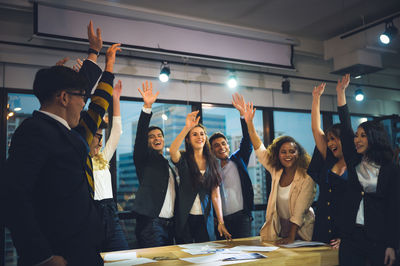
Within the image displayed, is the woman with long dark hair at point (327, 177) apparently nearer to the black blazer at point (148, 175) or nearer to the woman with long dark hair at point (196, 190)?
the woman with long dark hair at point (196, 190)

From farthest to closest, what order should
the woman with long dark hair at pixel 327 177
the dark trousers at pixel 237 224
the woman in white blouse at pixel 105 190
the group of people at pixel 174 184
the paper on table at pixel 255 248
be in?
the dark trousers at pixel 237 224
the woman in white blouse at pixel 105 190
the woman with long dark hair at pixel 327 177
the paper on table at pixel 255 248
the group of people at pixel 174 184

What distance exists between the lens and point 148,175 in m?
3.40

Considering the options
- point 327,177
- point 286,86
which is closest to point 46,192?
point 327,177

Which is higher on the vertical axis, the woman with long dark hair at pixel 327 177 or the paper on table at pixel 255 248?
the woman with long dark hair at pixel 327 177

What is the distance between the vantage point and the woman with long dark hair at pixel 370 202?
2.23 m

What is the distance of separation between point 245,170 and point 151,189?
39.4 inches

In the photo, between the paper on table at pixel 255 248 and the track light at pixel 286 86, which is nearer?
the paper on table at pixel 255 248

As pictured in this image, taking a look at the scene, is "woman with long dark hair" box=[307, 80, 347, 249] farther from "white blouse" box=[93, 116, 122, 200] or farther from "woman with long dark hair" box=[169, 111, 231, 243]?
"white blouse" box=[93, 116, 122, 200]

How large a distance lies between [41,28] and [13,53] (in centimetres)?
62

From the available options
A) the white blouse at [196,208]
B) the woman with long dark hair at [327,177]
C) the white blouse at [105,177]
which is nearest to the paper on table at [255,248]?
the woman with long dark hair at [327,177]

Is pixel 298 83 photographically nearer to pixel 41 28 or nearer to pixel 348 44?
pixel 348 44

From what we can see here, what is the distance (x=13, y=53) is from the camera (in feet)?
13.1

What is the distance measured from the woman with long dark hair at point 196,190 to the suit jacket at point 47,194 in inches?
77.8

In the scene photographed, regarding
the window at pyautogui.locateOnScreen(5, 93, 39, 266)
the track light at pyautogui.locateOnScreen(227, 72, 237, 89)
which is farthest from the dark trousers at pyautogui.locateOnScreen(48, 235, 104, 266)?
the track light at pyautogui.locateOnScreen(227, 72, 237, 89)
